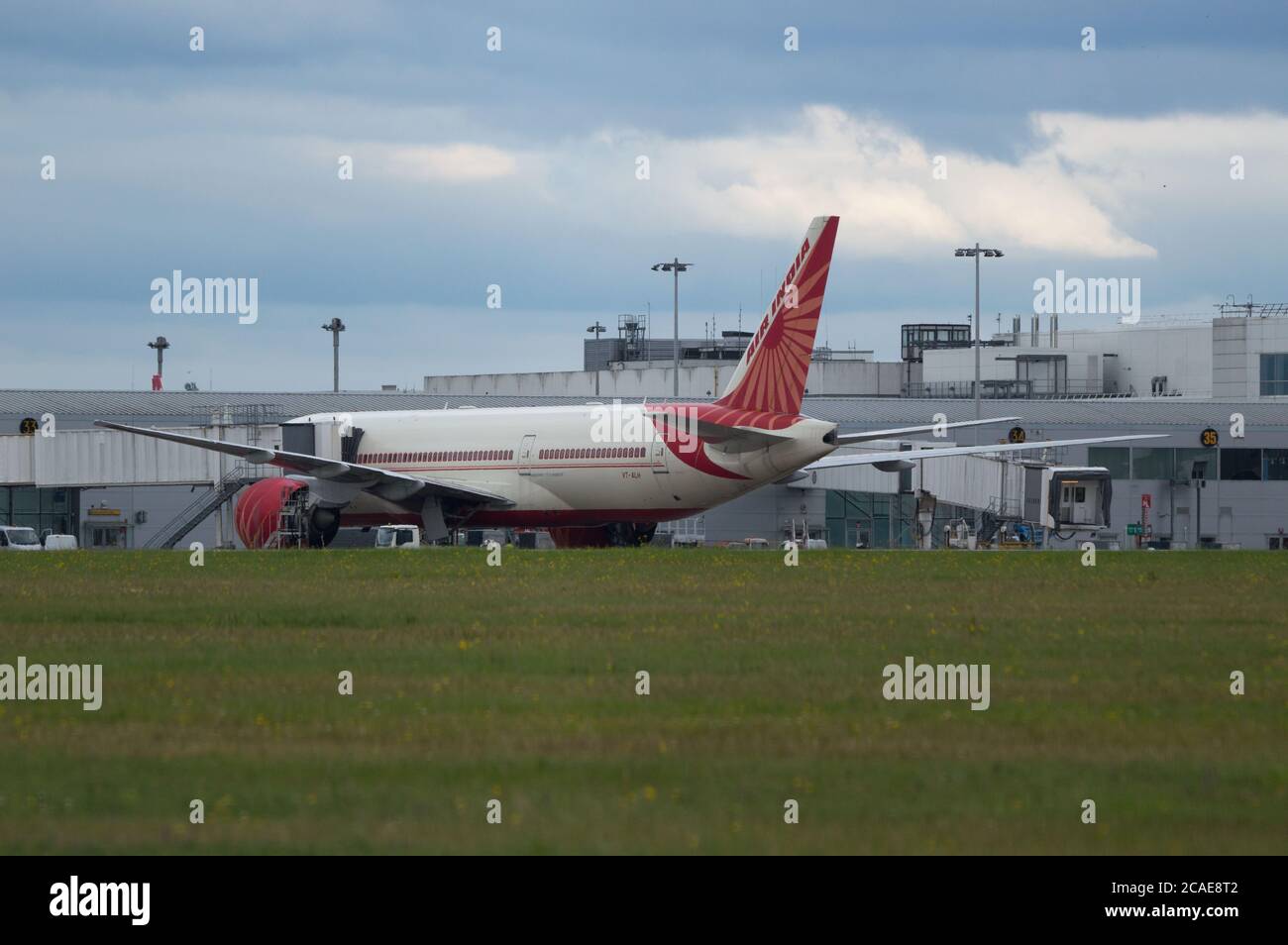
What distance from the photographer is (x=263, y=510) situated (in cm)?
5819

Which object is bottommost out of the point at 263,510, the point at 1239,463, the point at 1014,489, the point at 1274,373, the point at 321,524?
the point at 321,524

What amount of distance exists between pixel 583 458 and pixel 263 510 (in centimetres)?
1071

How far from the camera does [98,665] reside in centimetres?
2042

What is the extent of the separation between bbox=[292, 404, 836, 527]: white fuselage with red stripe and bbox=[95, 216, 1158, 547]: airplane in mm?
44

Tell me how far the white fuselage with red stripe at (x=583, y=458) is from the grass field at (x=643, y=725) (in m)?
20.5

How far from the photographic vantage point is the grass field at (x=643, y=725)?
12.7 meters

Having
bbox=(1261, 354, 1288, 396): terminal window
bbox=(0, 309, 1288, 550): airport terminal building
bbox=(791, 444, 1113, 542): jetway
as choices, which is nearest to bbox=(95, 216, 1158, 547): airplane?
bbox=(0, 309, 1288, 550): airport terminal building

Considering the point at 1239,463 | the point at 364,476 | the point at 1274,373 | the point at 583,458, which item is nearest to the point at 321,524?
the point at 364,476

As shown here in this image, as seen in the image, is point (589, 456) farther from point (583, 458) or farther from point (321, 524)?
point (321, 524)

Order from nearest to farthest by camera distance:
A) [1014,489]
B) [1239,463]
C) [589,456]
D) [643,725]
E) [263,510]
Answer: [643,725], [589,456], [263,510], [1014,489], [1239,463]
